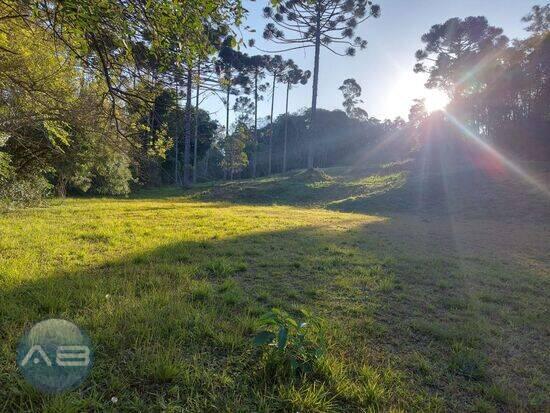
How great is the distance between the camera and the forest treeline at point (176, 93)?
10.3ft

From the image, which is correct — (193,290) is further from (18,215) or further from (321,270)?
(18,215)

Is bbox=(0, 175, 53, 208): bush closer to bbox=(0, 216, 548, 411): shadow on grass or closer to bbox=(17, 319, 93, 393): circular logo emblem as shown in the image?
bbox=(0, 216, 548, 411): shadow on grass

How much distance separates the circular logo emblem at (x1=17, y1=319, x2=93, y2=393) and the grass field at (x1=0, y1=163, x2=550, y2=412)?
0.22ft

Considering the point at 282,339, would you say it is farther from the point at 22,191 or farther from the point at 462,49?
the point at 462,49

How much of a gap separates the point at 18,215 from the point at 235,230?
580 cm

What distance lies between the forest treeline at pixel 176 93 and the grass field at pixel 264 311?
4.73 feet

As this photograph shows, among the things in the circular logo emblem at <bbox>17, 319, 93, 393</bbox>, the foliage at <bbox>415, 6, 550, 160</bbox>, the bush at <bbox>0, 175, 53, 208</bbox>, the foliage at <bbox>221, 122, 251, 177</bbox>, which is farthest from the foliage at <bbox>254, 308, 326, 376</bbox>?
the foliage at <bbox>221, 122, 251, 177</bbox>

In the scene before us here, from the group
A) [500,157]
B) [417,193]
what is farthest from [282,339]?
[500,157]

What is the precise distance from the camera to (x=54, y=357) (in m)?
2.43

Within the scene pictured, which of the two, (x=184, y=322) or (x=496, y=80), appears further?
(x=496, y=80)

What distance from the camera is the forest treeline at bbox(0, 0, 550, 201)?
3133 mm

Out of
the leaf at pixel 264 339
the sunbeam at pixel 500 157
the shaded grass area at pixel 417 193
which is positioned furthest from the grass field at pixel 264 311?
the sunbeam at pixel 500 157

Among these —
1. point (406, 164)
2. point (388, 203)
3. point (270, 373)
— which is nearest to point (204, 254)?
point (270, 373)

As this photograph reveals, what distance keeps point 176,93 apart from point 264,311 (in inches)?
99.7
